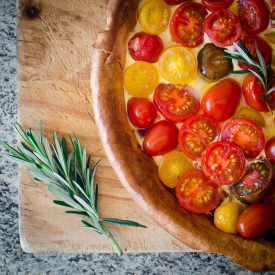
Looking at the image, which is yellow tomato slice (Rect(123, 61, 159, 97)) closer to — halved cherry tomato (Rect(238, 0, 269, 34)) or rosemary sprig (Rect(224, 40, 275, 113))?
rosemary sprig (Rect(224, 40, 275, 113))

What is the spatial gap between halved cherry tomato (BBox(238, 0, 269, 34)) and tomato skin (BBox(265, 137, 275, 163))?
19.1 inches

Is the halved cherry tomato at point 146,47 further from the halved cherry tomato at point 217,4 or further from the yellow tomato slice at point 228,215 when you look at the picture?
the yellow tomato slice at point 228,215

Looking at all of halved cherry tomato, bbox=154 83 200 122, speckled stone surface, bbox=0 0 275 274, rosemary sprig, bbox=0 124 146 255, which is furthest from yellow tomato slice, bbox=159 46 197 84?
speckled stone surface, bbox=0 0 275 274

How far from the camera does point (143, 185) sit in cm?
199

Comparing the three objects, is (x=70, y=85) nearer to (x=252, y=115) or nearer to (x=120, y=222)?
A: (x=120, y=222)

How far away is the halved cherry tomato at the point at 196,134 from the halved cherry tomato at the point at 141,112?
149mm

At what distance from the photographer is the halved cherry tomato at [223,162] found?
6.40ft

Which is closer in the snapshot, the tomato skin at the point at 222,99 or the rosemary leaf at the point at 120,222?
the tomato skin at the point at 222,99

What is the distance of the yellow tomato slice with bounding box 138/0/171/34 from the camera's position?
6.71 ft

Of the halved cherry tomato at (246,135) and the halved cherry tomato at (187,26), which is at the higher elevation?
the halved cherry tomato at (187,26)

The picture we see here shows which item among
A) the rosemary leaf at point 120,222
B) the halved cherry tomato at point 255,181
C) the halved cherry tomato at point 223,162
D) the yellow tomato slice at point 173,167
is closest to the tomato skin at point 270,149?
the halved cherry tomato at point 255,181

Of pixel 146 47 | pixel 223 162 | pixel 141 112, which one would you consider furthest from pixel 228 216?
pixel 146 47

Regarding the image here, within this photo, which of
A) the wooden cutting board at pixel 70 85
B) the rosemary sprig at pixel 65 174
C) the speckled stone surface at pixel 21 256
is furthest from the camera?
the speckled stone surface at pixel 21 256

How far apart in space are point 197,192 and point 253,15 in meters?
0.81
